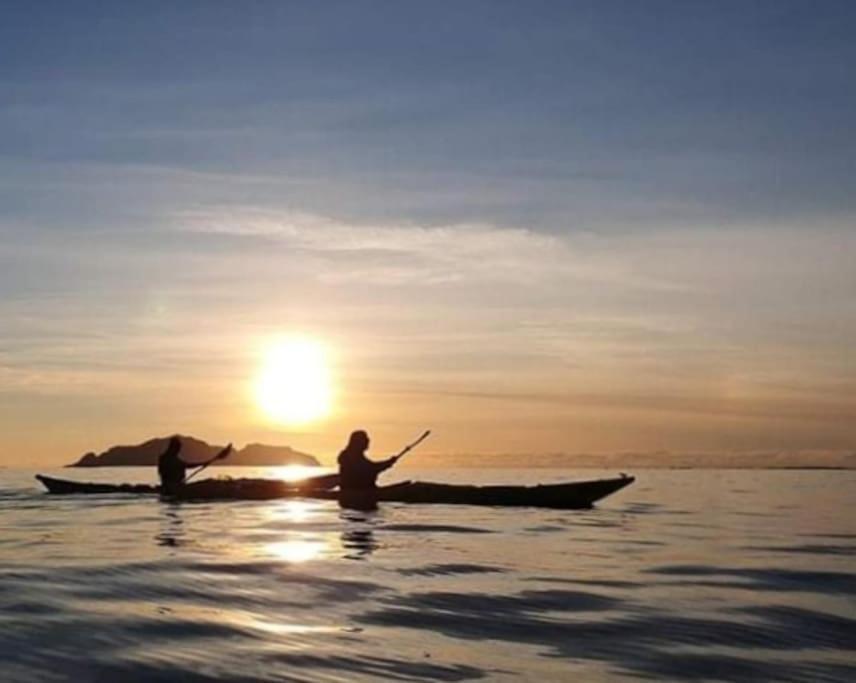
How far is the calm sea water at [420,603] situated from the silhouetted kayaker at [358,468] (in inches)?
269

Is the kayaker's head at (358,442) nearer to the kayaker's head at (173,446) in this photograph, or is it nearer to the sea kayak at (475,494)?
the sea kayak at (475,494)

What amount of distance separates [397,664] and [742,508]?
3935 cm

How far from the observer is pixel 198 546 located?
23.0 m

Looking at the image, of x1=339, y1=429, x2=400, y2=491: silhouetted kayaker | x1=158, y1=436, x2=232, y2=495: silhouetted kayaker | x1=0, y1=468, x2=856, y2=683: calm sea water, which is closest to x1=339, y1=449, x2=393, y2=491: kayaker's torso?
x1=339, y1=429, x2=400, y2=491: silhouetted kayaker

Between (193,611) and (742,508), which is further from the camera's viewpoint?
(742,508)

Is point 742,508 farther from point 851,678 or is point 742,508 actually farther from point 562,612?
Result: point 851,678

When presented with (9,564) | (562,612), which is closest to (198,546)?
(9,564)

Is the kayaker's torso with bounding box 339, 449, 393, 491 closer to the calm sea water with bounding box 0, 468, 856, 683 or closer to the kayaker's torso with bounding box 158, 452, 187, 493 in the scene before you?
the calm sea water with bounding box 0, 468, 856, 683

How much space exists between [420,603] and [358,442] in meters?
20.7

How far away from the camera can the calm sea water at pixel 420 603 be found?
427 inches

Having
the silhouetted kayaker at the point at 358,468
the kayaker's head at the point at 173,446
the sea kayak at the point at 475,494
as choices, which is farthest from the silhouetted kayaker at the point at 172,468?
the silhouetted kayaker at the point at 358,468

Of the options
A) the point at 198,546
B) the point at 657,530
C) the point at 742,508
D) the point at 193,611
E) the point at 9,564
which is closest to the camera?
the point at 193,611

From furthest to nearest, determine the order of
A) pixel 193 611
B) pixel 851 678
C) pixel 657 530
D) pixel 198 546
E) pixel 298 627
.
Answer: pixel 657 530, pixel 198 546, pixel 193 611, pixel 298 627, pixel 851 678

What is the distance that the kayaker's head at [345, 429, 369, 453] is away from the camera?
35.3 m
